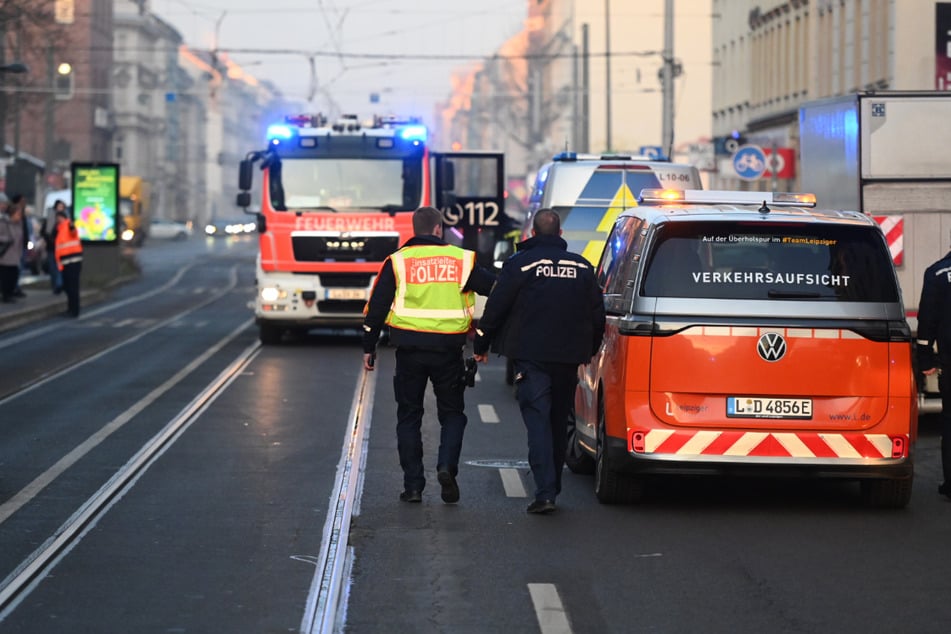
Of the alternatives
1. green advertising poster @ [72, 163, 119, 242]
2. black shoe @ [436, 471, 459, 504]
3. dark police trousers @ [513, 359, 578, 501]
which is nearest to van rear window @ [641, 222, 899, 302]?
dark police trousers @ [513, 359, 578, 501]

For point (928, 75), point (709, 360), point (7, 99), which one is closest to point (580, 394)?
point (709, 360)

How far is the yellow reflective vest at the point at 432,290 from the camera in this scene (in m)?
11.1

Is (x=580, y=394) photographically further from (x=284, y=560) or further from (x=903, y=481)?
(x=284, y=560)

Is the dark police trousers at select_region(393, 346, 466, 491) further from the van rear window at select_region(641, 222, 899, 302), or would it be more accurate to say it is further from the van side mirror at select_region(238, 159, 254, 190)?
the van side mirror at select_region(238, 159, 254, 190)

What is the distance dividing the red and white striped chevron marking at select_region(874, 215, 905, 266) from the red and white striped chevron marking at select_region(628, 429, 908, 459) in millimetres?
6233

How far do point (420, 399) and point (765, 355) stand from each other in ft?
6.61

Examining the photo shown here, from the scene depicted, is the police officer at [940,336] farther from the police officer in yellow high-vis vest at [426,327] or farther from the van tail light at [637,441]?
the police officer in yellow high-vis vest at [426,327]

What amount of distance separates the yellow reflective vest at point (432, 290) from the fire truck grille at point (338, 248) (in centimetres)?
1430

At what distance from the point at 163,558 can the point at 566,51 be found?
104 meters

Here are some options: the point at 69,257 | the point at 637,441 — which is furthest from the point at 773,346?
the point at 69,257

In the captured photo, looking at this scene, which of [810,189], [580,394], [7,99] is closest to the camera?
[580,394]

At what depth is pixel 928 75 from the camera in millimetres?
39531

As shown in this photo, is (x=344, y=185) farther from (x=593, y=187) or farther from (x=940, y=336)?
(x=940, y=336)

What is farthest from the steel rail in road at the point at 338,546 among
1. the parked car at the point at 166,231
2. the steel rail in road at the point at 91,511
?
the parked car at the point at 166,231
